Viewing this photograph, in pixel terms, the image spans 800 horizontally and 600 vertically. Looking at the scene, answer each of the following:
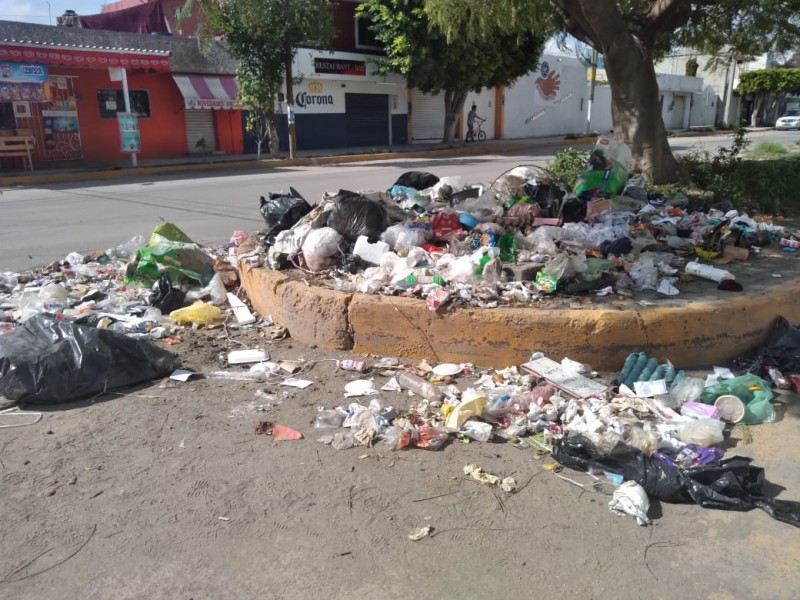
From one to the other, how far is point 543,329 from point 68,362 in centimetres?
299

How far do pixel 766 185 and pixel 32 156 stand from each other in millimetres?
19536

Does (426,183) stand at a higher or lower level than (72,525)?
higher

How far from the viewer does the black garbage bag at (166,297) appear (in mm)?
5754

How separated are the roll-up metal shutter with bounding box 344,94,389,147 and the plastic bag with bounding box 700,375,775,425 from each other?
81.2 ft

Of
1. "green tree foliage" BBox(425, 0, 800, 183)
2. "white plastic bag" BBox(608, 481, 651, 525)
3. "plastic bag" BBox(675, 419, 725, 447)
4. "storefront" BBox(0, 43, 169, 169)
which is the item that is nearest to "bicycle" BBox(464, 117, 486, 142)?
"storefront" BBox(0, 43, 169, 169)

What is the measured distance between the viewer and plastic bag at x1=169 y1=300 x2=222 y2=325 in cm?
541

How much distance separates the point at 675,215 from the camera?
7105 mm

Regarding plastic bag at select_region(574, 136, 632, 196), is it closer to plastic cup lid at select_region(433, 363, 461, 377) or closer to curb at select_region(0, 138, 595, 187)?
plastic cup lid at select_region(433, 363, 461, 377)

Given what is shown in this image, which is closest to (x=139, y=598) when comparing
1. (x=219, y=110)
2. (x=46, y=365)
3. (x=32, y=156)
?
(x=46, y=365)

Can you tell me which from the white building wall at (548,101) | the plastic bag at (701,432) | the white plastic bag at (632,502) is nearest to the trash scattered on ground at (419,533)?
the white plastic bag at (632,502)

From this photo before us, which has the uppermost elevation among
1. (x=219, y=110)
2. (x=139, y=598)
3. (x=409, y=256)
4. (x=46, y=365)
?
(x=219, y=110)

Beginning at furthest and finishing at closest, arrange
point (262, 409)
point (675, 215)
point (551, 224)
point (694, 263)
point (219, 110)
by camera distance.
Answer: point (219, 110)
point (675, 215)
point (551, 224)
point (694, 263)
point (262, 409)

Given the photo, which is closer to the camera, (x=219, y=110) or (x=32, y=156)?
(x=32, y=156)

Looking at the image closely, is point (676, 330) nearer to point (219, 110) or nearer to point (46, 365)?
point (46, 365)
